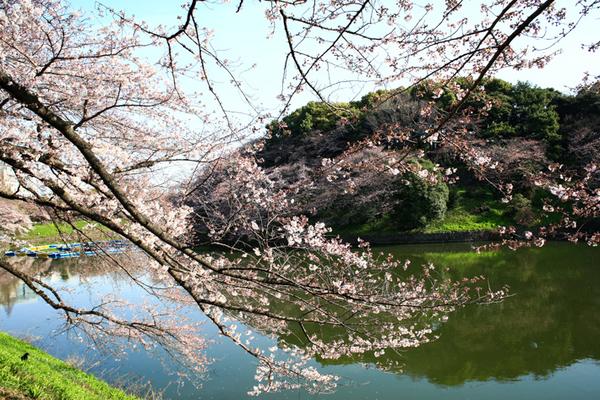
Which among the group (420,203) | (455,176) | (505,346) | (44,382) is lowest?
(505,346)

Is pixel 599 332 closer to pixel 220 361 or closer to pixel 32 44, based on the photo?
pixel 220 361

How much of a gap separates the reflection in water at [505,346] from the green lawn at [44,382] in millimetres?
1180

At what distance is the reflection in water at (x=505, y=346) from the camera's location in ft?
19.1

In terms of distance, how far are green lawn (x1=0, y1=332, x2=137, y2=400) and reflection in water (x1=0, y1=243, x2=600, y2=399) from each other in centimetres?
118

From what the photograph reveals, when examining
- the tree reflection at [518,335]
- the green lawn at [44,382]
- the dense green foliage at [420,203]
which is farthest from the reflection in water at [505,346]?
the dense green foliage at [420,203]

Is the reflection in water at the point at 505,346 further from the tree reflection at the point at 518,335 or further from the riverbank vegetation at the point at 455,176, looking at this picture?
the riverbank vegetation at the point at 455,176

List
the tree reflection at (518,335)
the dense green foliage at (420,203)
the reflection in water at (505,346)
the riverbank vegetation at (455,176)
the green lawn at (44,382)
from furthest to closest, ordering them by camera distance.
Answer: the dense green foliage at (420,203) → the riverbank vegetation at (455,176) → the tree reflection at (518,335) → the reflection in water at (505,346) → the green lawn at (44,382)

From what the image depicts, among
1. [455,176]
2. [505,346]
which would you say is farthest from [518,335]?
[455,176]

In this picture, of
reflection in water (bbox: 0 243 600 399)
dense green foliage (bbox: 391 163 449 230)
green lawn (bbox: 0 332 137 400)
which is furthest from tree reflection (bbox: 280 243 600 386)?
dense green foliage (bbox: 391 163 449 230)

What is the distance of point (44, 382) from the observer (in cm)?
436

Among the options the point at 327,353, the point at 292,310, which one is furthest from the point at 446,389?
the point at 292,310

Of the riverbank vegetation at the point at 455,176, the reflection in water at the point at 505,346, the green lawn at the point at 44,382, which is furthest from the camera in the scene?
the riverbank vegetation at the point at 455,176

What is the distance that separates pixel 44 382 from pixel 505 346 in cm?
632

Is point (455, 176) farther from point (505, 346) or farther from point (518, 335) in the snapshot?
point (505, 346)
